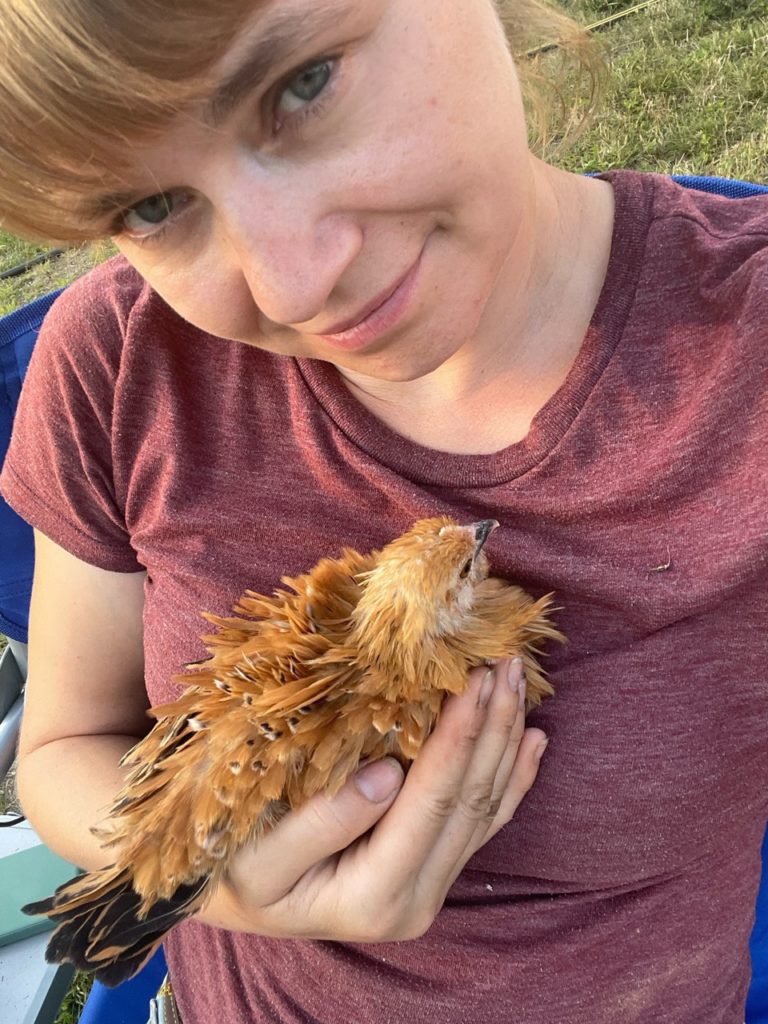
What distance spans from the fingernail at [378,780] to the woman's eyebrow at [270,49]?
2.94 ft

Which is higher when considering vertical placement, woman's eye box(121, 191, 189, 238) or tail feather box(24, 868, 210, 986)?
woman's eye box(121, 191, 189, 238)

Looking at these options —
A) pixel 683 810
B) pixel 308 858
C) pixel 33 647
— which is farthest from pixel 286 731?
pixel 33 647

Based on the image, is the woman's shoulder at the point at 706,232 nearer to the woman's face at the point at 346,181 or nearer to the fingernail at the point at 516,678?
the woman's face at the point at 346,181

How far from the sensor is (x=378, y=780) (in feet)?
4.02

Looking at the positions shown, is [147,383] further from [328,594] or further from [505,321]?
[505,321]

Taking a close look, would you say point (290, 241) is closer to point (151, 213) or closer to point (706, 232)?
point (151, 213)

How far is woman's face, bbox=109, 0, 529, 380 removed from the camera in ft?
2.83

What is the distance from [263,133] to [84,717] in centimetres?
119

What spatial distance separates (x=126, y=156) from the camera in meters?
0.87

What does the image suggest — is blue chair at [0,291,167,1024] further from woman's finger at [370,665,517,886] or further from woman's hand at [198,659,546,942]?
woman's finger at [370,665,517,886]

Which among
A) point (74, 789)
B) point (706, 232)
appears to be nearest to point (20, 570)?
point (74, 789)

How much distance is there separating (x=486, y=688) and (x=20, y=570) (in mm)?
1376

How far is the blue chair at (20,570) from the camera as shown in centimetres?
188

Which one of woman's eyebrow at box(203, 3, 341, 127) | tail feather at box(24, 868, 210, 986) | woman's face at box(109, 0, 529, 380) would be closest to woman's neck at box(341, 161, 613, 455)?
woman's face at box(109, 0, 529, 380)
